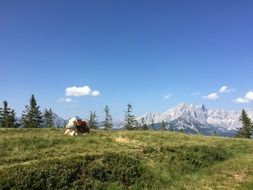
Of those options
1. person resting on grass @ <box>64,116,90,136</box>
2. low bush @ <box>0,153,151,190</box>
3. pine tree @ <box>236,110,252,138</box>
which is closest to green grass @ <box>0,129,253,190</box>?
low bush @ <box>0,153,151,190</box>

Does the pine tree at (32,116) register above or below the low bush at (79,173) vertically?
above

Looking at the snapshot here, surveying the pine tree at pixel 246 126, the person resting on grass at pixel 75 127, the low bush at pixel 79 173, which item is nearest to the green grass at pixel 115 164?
the low bush at pixel 79 173

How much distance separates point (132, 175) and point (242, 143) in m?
22.4

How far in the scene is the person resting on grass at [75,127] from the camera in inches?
1431

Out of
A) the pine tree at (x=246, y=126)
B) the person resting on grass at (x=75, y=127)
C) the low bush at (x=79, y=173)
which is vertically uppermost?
the pine tree at (x=246, y=126)

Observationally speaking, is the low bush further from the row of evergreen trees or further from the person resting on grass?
the row of evergreen trees

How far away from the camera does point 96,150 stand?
98.4 feet

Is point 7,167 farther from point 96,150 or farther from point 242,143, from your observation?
point 242,143

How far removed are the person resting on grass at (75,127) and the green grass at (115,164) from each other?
264 cm

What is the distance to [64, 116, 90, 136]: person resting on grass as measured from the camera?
36.3 metres

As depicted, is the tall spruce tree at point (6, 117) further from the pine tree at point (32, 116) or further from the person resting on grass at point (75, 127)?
the person resting on grass at point (75, 127)

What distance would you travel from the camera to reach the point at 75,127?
3684cm

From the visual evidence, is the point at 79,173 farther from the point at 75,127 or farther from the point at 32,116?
the point at 32,116

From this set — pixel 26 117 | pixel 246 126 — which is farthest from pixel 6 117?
pixel 246 126
